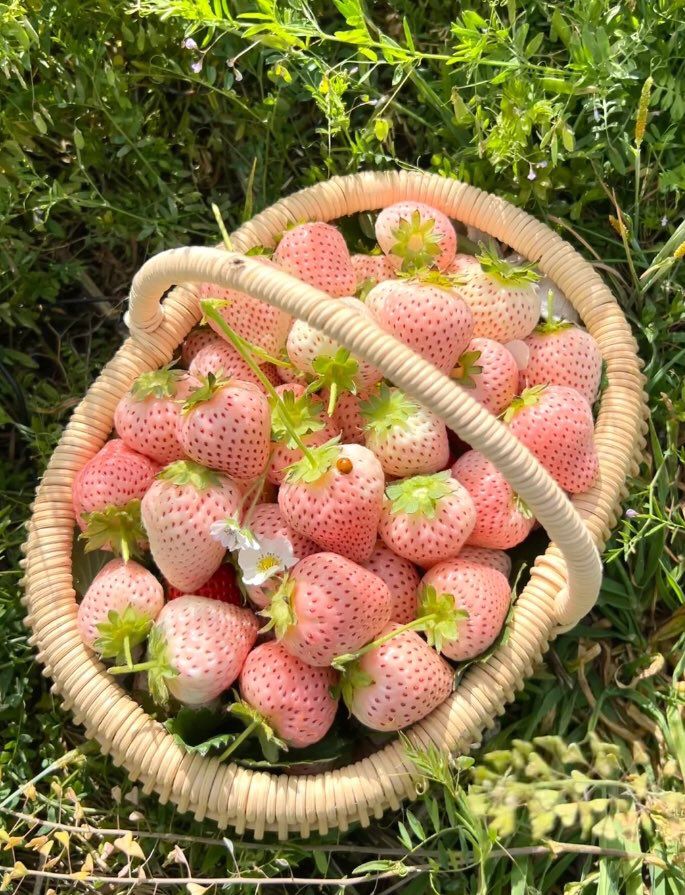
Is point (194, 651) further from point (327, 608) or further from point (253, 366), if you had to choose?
point (253, 366)

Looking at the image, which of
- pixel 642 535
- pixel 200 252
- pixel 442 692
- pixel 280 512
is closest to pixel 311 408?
pixel 280 512

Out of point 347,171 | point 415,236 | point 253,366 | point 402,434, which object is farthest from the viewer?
point 347,171

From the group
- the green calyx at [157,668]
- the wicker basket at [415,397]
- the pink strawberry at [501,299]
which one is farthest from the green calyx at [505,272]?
the green calyx at [157,668]

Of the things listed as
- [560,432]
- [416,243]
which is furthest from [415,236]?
[560,432]

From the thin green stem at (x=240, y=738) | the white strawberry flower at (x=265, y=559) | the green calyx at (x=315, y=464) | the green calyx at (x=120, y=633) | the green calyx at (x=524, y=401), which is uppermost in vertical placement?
the green calyx at (x=315, y=464)

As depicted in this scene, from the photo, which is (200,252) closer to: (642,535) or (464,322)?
(464,322)

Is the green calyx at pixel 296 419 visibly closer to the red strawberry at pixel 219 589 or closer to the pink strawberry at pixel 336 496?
the pink strawberry at pixel 336 496

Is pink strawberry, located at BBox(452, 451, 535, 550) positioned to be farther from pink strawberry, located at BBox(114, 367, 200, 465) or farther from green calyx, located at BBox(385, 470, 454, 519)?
pink strawberry, located at BBox(114, 367, 200, 465)
